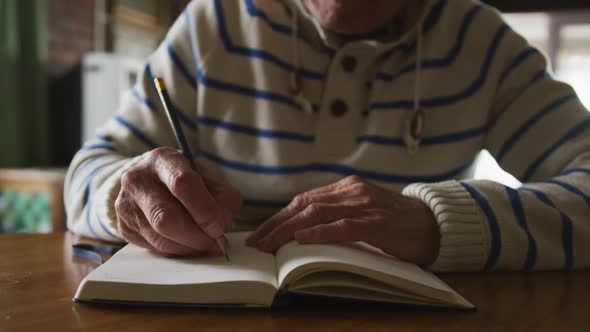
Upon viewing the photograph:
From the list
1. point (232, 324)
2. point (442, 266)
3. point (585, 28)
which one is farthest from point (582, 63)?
point (232, 324)

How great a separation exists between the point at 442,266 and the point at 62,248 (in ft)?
1.60

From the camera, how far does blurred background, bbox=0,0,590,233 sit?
2.74 m

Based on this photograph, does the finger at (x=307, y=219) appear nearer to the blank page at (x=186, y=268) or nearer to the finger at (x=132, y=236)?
the blank page at (x=186, y=268)

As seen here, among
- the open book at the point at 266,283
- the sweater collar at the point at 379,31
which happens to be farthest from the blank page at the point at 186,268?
the sweater collar at the point at 379,31

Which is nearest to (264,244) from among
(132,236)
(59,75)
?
(132,236)

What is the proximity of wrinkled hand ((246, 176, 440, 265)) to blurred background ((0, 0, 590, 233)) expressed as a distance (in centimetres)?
223

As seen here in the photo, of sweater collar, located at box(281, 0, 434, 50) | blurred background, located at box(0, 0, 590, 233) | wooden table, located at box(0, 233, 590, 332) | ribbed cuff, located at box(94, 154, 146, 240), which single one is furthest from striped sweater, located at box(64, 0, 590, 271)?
blurred background, located at box(0, 0, 590, 233)

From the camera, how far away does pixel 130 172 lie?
64cm

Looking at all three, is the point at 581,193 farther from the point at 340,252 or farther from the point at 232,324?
the point at 232,324

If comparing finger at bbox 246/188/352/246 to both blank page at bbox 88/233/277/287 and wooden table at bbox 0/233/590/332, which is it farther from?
wooden table at bbox 0/233/590/332

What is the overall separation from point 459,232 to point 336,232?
142mm

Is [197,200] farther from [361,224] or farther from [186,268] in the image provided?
[361,224]

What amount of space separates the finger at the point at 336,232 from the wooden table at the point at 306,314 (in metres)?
0.11

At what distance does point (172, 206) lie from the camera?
59cm
